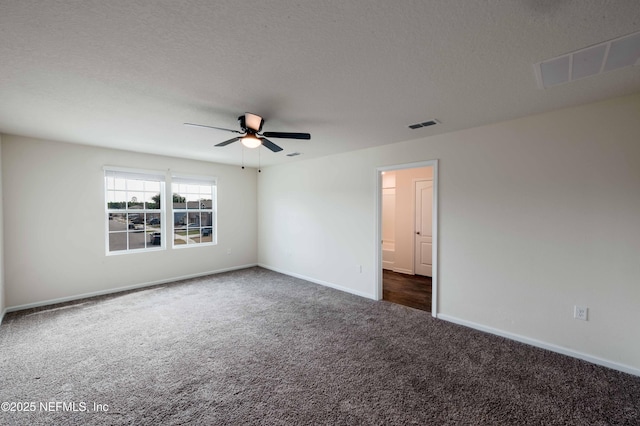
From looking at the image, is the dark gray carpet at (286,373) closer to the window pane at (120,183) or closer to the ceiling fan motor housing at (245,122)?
the window pane at (120,183)

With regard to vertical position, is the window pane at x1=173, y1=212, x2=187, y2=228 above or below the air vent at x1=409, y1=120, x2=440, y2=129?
A: below

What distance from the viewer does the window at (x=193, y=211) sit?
18.0ft

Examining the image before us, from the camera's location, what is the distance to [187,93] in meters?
2.42

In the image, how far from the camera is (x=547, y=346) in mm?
2848

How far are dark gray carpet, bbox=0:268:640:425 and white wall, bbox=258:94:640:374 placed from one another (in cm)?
33

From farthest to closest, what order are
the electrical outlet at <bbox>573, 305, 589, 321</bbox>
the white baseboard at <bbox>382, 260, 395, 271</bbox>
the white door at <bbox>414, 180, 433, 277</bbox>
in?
the white baseboard at <bbox>382, 260, 395, 271</bbox>, the white door at <bbox>414, 180, 433, 277</bbox>, the electrical outlet at <bbox>573, 305, 589, 321</bbox>

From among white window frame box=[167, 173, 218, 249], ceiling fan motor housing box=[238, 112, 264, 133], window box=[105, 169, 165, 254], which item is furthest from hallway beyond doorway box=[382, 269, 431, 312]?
window box=[105, 169, 165, 254]

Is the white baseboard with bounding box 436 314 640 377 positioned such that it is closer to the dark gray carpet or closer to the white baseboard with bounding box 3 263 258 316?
the dark gray carpet

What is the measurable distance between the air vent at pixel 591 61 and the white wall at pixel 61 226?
18.8 feet

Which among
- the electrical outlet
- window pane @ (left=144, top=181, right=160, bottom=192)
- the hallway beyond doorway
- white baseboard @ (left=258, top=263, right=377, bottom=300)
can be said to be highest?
window pane @ (left=144, top=181, right=160, bottom=192)

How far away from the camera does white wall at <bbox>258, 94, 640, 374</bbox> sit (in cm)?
249

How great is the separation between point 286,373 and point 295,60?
263cm

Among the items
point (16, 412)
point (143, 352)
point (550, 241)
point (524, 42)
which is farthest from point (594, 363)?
point (16, 412)

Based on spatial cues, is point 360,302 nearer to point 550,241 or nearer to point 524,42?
point 550,241
